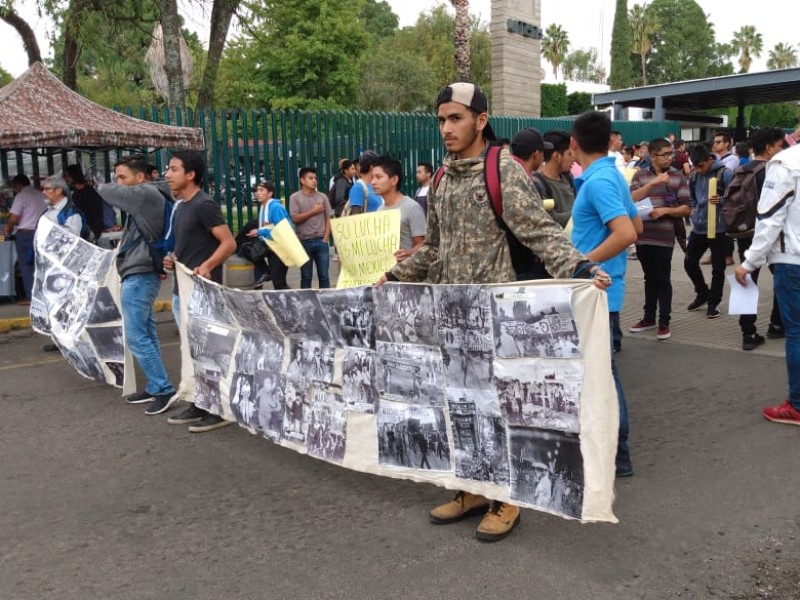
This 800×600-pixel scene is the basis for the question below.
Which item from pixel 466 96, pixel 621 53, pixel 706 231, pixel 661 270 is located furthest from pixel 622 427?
pixel 621 53

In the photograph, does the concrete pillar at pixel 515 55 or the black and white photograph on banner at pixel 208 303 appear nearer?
the black and white photograph on banner at pixel 208 303

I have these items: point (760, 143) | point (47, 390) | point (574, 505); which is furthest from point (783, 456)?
point (47, 390)

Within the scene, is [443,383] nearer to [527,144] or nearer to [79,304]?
[527,144]

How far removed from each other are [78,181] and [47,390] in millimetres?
4136

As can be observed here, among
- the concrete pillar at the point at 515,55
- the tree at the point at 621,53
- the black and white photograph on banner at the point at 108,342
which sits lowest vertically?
the black and white photograph on banner at the point at 108,342

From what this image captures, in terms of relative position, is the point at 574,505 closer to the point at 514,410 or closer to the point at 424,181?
the point at 514,410

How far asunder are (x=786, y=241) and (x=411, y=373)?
2.67 metres

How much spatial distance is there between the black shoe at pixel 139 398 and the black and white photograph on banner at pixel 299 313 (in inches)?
80.1

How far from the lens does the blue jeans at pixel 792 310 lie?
4.94m

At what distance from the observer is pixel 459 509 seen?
3803 mm

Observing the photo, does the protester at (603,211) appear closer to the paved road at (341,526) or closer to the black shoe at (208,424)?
the paved road at (341,526)

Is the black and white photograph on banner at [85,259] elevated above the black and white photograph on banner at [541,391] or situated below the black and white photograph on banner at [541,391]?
above

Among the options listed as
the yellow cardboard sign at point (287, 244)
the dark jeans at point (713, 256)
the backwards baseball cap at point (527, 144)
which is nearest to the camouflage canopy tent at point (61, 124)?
the yellow cardboard sign at point (287, 244)

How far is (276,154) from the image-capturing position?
13508mm
